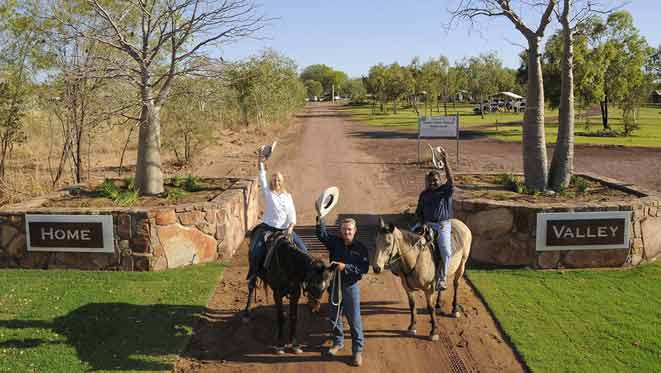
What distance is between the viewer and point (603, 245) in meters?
9.59

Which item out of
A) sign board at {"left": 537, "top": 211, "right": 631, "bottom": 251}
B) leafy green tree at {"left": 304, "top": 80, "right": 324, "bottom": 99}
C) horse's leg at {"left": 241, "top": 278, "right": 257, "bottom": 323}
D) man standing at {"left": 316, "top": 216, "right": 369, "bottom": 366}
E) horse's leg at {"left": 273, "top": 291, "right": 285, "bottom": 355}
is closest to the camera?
man standing at {"left": 316, "top": 216, "right": 369, "bottom": 366}

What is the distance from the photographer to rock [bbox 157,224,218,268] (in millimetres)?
9703

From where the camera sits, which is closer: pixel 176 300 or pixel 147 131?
pixel 176 300

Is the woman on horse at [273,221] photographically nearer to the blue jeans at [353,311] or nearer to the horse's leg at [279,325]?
the horse's leg at [279,325]

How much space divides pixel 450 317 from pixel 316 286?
9.52ft

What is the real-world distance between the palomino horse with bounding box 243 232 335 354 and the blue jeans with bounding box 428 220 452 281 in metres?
2.01

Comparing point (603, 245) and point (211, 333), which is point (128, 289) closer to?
point (211, 333)

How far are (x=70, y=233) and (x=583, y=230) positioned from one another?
9.24m

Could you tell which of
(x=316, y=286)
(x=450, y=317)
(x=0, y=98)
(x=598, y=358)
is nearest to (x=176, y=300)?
(x=316, y=286)

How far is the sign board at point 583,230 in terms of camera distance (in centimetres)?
949

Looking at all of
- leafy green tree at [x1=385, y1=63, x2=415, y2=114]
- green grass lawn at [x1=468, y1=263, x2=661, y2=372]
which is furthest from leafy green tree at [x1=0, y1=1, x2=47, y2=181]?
leafy green tree at [x1=385, y1=63, x2=415, y2=114]

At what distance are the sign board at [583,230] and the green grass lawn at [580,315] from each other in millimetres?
485

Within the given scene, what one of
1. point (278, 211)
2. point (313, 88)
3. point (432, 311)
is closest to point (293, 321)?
point (278, 211)

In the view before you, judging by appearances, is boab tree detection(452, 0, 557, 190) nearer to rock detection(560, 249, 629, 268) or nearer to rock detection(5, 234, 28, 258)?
rock detection(560, 249, 629, 268)
